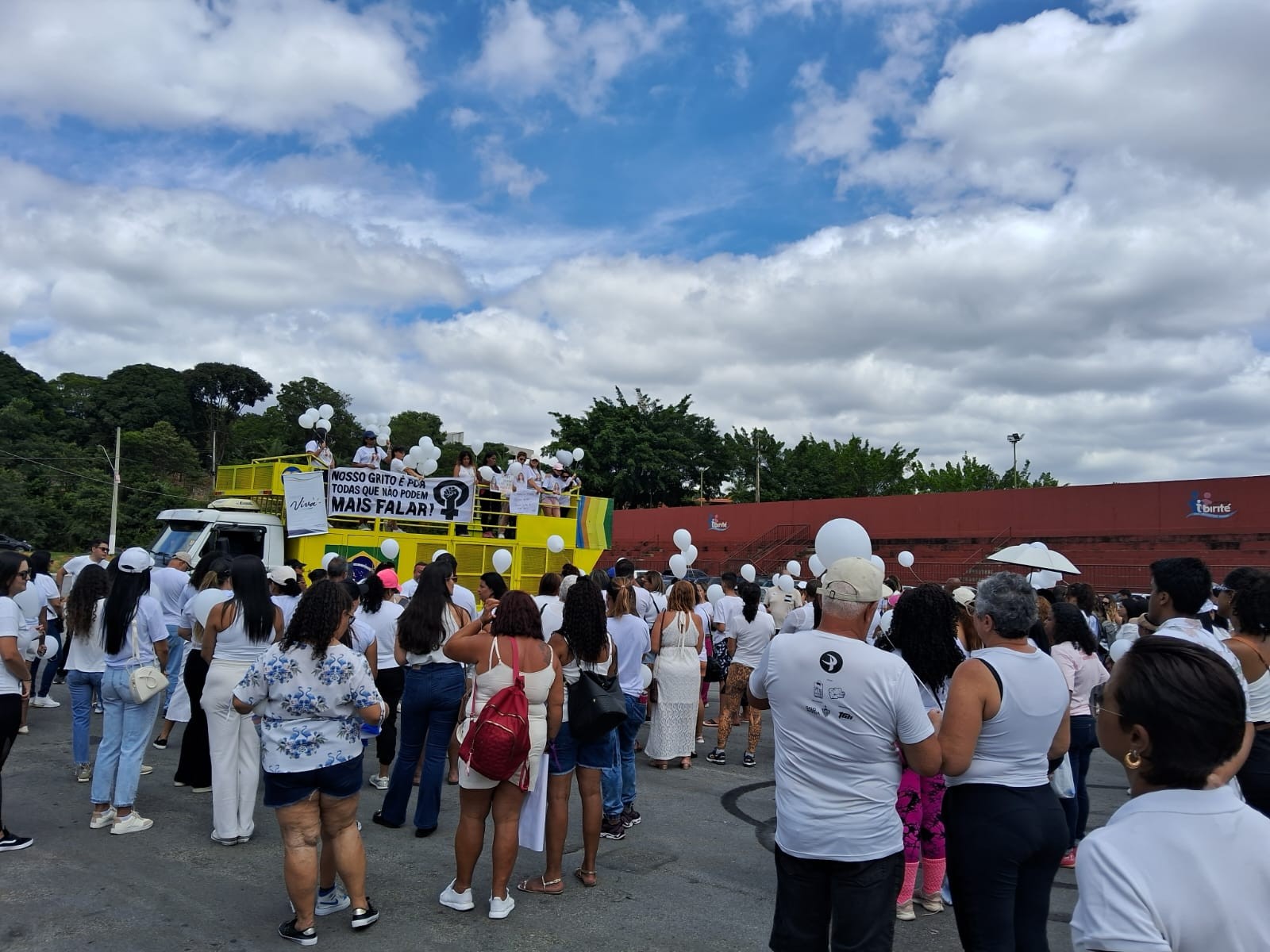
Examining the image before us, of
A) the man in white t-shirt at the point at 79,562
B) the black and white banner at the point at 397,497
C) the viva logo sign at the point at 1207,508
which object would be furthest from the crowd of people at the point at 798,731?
the viva logo sign at the point at 1207,508

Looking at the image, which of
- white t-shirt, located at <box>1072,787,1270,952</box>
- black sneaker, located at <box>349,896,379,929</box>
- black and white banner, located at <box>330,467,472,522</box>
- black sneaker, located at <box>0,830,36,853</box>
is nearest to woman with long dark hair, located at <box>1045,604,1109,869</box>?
black sneaker, located at <box>349,896,379,929</box>

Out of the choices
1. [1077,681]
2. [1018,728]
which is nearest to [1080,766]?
[1077,681]

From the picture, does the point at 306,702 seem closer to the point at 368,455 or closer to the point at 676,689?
the point at 676,689

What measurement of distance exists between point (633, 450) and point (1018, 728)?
44800 millimetres

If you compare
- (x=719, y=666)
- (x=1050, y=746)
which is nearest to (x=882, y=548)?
(x=719, y=666)

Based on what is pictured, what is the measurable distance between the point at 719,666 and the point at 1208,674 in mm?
7827

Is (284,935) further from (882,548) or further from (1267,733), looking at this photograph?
(882,548)

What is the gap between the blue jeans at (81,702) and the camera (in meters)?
6.19

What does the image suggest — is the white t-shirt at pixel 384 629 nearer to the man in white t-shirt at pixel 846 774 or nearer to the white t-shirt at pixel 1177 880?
the man in white t-shirt at pixel 846 774

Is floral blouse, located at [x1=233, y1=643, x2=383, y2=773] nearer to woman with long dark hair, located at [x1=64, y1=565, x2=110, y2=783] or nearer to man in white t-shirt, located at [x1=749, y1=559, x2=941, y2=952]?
man in white t-shirt, located at [x1=749, y1=559, x2=941, y2=952]

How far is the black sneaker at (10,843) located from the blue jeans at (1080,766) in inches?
258

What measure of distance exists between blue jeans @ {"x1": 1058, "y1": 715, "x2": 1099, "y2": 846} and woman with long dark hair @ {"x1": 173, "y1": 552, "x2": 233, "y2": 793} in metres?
5.91

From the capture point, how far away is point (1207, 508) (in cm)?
2391

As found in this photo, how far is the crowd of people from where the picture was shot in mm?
1627
